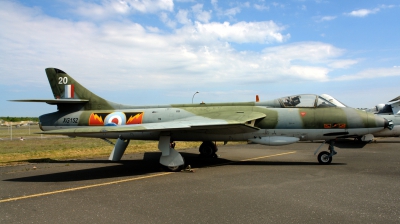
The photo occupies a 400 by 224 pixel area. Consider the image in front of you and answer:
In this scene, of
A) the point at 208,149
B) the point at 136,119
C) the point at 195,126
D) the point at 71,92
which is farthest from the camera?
the point at 208,149

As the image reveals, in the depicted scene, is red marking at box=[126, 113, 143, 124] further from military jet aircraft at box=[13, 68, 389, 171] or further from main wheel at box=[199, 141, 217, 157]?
main wheel at box=[199, 141, 217, 157]

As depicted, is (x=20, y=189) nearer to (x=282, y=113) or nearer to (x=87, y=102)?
(x=87, y=102)

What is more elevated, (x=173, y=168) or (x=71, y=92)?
(x=71, y=92)

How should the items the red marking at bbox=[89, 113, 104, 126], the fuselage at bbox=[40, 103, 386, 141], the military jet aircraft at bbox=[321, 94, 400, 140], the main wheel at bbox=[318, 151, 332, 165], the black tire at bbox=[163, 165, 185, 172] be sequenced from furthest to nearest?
the military jet aircraft at bbox=[321, 94, 400, 140], the red marking at bbox=[89, 113, 104, 126], the main wheel at bbox=[318, 151, 332, 165], the fuselage at bbox=[40, 103, 386, 141], the black tire at bbox=[163, 165, 185, 172]

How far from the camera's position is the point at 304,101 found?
430 inches

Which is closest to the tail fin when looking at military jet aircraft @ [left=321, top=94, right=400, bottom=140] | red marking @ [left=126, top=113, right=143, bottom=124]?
red marking @ [left=126, top=113, right=143, bottom=124]

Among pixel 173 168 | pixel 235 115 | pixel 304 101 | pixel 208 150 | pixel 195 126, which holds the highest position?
pixel 304 101

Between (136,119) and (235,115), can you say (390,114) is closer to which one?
(235,115)

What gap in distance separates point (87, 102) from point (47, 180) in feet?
16.0

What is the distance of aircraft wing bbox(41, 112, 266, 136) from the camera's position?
27.7 feet

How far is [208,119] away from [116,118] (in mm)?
3891

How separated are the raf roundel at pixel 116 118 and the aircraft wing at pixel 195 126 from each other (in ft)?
5.41

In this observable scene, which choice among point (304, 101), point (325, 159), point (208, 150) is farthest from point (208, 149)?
point (325, 159)

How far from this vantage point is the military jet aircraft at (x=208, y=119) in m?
10.1
